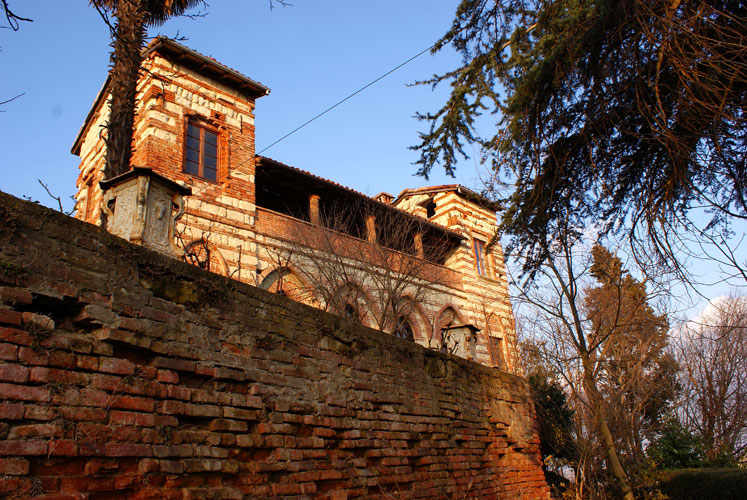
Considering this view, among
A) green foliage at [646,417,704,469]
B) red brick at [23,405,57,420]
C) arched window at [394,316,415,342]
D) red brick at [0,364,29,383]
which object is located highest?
arched window at [394,316,415,342]

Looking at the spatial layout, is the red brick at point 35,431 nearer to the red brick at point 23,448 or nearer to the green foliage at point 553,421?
the red brick at point 23,448

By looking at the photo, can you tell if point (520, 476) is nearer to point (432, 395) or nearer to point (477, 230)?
point (432, 395)

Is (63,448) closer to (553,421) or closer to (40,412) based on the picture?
(40,412)

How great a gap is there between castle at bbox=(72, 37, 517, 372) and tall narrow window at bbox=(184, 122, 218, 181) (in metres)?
0.03

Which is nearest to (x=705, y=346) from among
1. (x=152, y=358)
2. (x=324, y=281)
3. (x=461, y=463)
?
(x=324, y=281)

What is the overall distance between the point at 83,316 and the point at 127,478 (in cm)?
100

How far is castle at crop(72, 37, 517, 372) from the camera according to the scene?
40.1 feet

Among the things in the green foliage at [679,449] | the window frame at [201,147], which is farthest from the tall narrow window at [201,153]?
the green foliage at [679,449]

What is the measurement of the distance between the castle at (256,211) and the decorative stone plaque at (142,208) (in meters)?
5.93

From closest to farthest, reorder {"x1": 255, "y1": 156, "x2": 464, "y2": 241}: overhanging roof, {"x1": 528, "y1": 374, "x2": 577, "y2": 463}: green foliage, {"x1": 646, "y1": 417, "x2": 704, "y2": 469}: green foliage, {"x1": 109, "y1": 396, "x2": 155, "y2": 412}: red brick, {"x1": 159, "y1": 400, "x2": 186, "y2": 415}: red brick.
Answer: {"x1": 109, "y1": 396, "x2": 155, "y2": 412}: red brick → {"x1": 159, "y1": 400, "x2": 186, "y2": 415}: red brick → {"x1": 528, "y1": 374, "x2": 577, "y2": 463}: green foliage → {"x1": 255, "y1": 156, "x2": 464, "y2": 241}: overhanging roof → {"x1": 646, "y1": 417, "x2": 704, "y2": 469}: green foliage

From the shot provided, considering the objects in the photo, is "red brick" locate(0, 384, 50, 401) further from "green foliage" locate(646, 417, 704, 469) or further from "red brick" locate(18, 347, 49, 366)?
"green foliage" locate(646, 417, 704, 469)

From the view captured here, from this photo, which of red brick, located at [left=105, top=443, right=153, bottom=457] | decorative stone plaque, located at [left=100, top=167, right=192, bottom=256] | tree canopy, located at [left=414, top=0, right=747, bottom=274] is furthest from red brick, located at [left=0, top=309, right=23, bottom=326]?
tree canopy, located at [left=414, top=0, right=747, bottom=274]

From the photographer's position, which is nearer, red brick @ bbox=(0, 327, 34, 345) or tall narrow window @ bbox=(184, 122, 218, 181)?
red brick @ bbox=(0, 327, 34, 345)

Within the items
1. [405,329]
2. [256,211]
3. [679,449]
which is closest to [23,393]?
[256,211]
